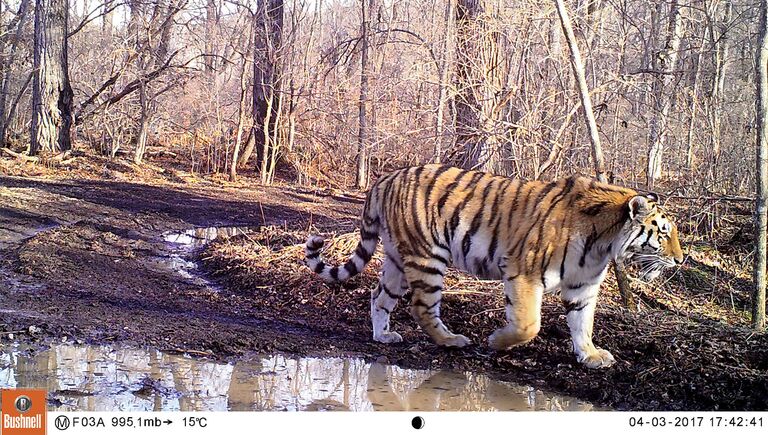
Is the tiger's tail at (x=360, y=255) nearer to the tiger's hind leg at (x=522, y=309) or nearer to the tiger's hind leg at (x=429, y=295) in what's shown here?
the tiger's hind leg at (x=429, y=295)

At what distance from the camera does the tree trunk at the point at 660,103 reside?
1094 centimetres

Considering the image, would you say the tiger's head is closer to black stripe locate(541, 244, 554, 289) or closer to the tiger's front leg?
the tiger's front leg

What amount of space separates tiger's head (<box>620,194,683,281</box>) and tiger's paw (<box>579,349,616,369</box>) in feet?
2.22

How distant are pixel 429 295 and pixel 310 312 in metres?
1.70

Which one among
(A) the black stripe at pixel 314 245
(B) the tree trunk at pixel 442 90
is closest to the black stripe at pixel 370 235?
(A) the black stripe at pixel 314 245

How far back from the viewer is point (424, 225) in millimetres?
5863

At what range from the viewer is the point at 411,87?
13.8m

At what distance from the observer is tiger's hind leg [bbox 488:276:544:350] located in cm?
541

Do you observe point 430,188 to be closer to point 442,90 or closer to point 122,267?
point 122,267

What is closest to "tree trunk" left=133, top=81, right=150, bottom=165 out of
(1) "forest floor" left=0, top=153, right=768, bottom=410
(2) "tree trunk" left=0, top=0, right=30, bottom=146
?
(2) "tree trunk" left=0, top=0, right=30, bottom=146

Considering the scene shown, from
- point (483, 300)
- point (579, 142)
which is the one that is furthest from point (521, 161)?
point (483, 300)

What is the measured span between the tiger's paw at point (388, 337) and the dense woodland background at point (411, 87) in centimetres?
329

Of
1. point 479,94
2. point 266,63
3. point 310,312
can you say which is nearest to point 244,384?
point 310,312
